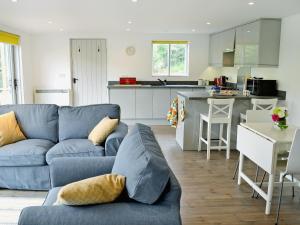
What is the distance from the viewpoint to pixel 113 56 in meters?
7.73

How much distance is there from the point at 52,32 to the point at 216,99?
495cm

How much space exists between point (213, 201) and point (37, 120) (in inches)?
93.3

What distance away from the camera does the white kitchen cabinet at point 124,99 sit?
6.97 meters

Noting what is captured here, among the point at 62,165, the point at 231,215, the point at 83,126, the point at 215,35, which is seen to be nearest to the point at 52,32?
the point at 215,35

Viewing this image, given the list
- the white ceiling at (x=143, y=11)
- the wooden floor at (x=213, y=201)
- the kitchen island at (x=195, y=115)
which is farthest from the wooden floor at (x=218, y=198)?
the white ceiling at (x=143, y=11)

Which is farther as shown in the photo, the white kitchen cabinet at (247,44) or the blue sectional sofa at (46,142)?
the white kitchen cabinet at (247,44)

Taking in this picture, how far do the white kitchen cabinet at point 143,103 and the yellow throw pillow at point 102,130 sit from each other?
346 centimetres

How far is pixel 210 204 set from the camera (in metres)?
3.08

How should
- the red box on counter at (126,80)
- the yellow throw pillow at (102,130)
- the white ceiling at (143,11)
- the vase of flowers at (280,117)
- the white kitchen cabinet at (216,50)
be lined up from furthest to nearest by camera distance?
the red box on counter at (126,80), the white kitchen cabinet at (216,50), the white ceiling at (143,11), the yellow throw pillow at (102,130), the vase of flowers at (280,117)

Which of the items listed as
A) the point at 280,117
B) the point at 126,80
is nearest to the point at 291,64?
the point at 280,117

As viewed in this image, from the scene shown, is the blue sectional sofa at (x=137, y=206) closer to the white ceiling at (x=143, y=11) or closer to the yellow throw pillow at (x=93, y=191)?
the yellow throw pillow at (x=93, y=191)

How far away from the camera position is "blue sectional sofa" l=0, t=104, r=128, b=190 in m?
3.25

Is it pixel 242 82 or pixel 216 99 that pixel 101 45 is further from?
pixel 216 99

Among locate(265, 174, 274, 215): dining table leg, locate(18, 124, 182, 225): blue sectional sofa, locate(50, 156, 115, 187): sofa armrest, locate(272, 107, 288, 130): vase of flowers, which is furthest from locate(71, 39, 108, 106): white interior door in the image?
locate(18, 124, 182, 225): blue sectional sofa
